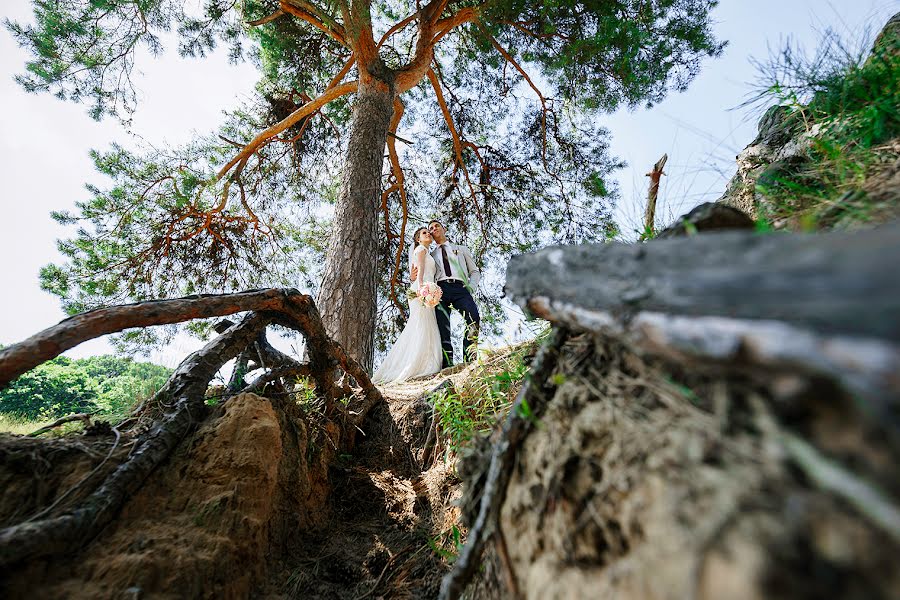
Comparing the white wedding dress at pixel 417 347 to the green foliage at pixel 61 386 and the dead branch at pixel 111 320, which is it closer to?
the dead branch at pixel 111 320

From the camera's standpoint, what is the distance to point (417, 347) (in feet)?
16.9

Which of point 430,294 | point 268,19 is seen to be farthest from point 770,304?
point 268,19

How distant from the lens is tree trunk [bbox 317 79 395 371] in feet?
12.4

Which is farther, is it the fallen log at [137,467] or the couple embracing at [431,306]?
the couple embracing at [431,306]

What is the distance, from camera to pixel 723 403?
55 centimetres

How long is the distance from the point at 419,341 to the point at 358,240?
164 centimetres

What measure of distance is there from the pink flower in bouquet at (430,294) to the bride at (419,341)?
3.7 inches

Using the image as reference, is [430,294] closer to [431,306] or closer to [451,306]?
[431,306]

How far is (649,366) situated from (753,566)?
1.29 ft

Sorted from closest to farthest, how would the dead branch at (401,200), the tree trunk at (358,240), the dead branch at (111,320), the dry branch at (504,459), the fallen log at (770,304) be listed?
the fallen log at (770,304) → the dry branch at (504,459) → the dead branch at (111,320) → the tree trunk at (358,240) → the dead branch at (401,200)

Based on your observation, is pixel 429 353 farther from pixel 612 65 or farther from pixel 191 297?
pixel 612 65

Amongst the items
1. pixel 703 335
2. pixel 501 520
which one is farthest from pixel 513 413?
pixel 703 335

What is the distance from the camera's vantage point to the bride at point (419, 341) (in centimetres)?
497

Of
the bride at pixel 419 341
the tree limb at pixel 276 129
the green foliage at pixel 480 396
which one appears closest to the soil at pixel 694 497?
the green foliage at pixel 480 396
